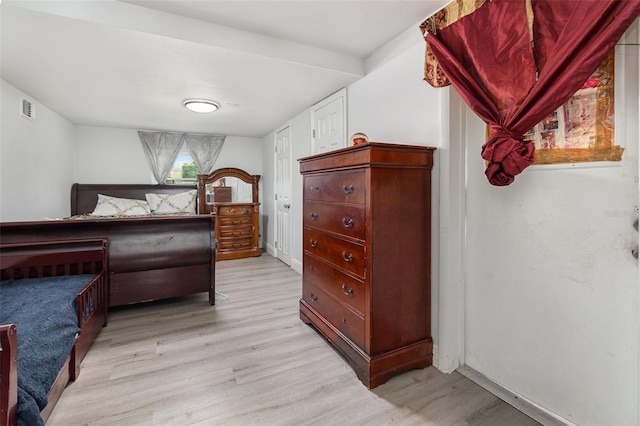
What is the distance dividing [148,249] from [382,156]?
7.36ft

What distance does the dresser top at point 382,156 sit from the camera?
5.33ft

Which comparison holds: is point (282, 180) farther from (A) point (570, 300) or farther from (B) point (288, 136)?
(A) point (570, 300)

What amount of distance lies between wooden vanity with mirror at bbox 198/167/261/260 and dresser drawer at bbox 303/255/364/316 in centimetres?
284

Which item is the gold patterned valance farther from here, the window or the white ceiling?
the window

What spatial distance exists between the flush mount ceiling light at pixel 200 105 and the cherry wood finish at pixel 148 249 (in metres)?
1.43

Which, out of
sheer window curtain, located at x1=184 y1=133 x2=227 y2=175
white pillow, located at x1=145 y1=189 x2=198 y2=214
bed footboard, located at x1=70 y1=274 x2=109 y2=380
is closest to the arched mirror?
sheer window curtain, located at x1=184 y1=133 x2=227 y2=175

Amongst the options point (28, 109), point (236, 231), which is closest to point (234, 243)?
point (236, 231)

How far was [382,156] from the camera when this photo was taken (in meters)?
1.64

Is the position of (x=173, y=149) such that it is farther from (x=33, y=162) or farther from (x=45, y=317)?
(x=45, y=317)

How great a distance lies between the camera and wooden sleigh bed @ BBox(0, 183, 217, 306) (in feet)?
7.83

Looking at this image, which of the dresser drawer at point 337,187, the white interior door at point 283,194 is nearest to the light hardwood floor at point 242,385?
the dresser drawer at point 337,187

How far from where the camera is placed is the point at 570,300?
1338 mm

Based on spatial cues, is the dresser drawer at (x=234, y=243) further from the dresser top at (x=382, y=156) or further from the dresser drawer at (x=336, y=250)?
the dresser top at (x=382, y=156)

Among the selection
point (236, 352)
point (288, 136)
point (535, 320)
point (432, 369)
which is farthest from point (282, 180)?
point (535, 320)
